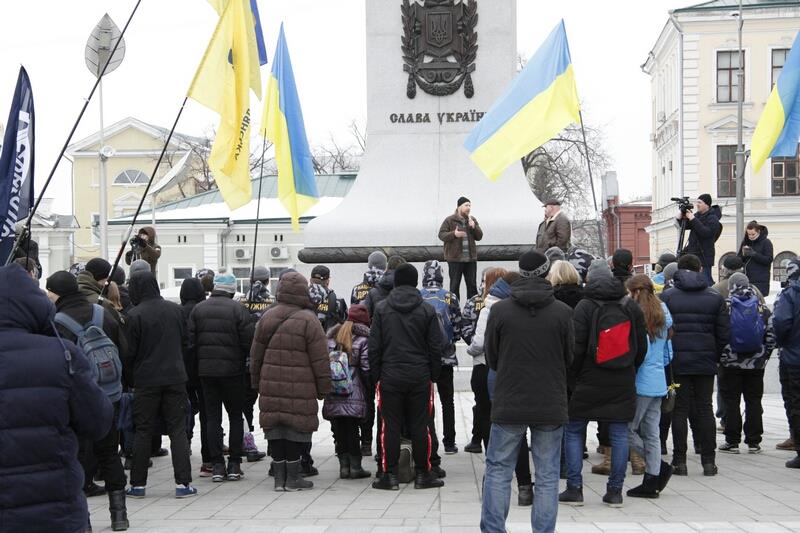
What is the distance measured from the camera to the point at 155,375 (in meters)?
9.26

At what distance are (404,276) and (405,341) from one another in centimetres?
52

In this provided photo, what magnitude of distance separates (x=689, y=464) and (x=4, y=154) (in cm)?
652

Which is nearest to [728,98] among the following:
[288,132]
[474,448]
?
[288,132]

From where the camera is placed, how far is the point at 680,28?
183 feet

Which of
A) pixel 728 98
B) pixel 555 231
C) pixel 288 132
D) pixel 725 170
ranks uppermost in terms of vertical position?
pixel 728 98

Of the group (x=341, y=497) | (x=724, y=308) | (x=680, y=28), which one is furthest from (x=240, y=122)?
(x=680, y=28)

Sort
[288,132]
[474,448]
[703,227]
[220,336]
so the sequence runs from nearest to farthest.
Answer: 1. [220,336]
2. [474,448]
3. [288,132]
4. [703,227]

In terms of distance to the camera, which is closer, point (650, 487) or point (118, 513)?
point (118, 513)

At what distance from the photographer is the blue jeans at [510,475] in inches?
284

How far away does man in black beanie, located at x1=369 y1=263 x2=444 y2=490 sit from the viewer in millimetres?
9477

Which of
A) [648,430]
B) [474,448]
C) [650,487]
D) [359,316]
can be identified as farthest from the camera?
[474,448]

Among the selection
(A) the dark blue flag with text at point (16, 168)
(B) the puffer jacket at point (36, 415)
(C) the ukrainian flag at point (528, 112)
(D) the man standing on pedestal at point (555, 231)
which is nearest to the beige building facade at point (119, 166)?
(D) the man standing on pedestal at point (555, 231)

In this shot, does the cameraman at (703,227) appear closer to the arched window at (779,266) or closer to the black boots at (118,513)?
the black boots at (118,513)

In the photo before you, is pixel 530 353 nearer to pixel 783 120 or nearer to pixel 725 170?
pixel 783 120
